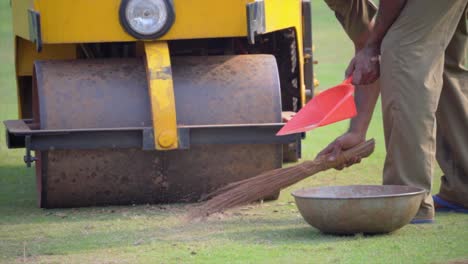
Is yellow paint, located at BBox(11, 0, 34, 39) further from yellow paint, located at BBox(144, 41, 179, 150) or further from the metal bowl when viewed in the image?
the metal bowl

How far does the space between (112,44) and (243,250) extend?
96.7 inches

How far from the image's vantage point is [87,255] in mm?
5074

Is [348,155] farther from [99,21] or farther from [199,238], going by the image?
[99,21]

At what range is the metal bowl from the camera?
16.8 ft

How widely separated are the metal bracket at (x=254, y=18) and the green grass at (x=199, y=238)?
0.93 m

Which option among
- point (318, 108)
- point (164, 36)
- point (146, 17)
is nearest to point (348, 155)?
point (318, 108)

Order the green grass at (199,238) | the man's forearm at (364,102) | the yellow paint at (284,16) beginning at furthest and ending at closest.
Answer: the yellow paint at (284,16) < the man's forearm at (364,102) < the green grass at (199,238)

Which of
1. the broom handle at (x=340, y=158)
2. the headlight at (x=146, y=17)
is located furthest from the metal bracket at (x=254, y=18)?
the broom handle at (x=340, y=158)

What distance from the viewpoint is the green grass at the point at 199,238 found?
4.91m

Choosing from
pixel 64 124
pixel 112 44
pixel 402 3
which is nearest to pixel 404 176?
pixel 402 3

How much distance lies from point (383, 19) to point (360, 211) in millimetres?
1067

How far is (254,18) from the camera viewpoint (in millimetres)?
6383

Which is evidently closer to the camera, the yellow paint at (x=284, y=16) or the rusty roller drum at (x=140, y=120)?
the rusty roller drum at (x=140, y=120)

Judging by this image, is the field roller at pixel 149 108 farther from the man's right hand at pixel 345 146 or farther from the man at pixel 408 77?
the man at pixel 408 77
